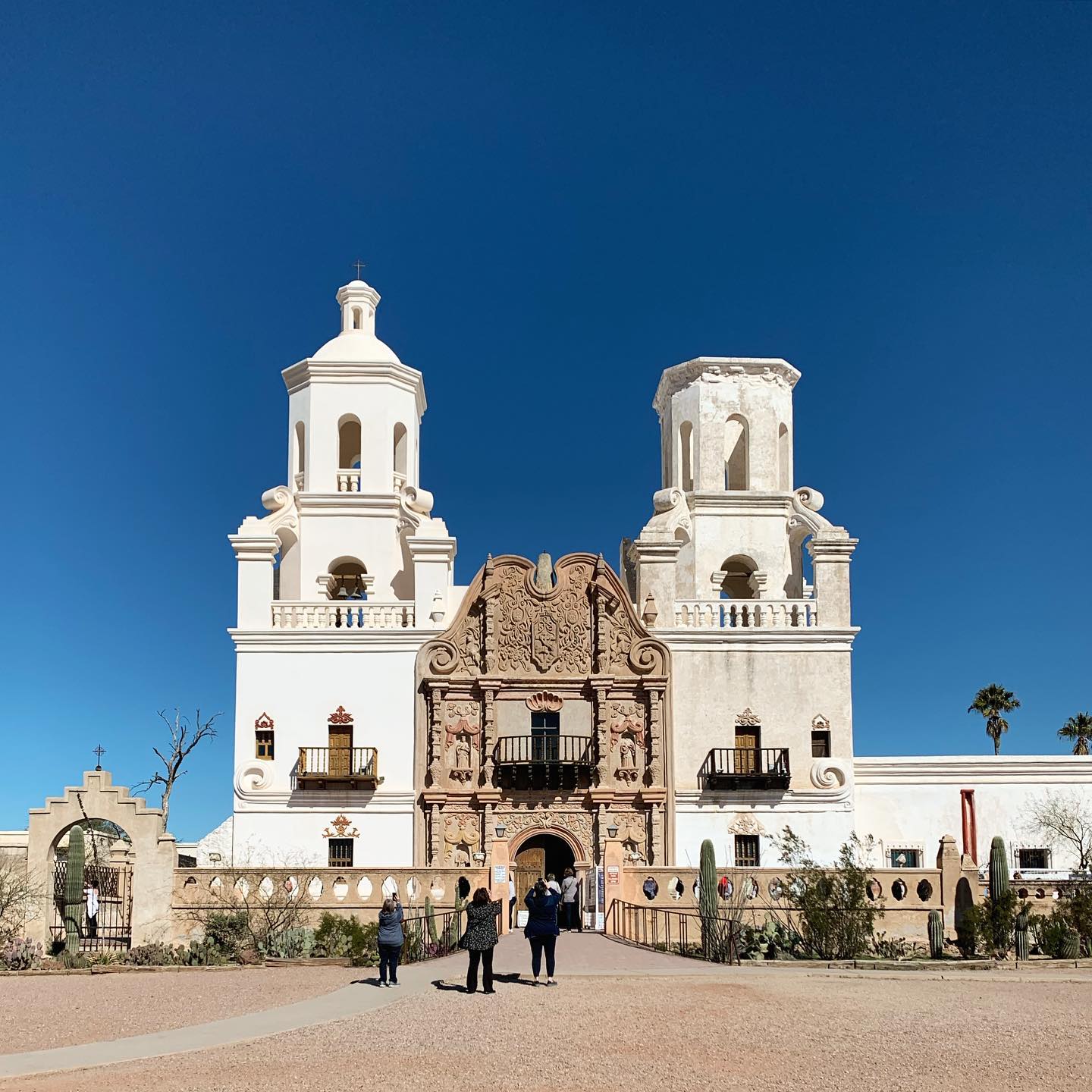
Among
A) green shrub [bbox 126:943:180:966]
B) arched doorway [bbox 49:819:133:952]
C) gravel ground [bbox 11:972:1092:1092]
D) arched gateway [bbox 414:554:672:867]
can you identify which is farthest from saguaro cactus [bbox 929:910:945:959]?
arched doorway [bbox 49:819:133:952]

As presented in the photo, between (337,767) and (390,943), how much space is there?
17442 millimetres

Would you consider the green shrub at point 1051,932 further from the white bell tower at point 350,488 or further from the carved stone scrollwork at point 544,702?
the white bell tower at point 350,488

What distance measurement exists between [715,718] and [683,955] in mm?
12918

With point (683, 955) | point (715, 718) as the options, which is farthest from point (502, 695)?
point (683, 955)

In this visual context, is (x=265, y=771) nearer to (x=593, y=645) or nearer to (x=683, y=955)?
(x=593, y=645)

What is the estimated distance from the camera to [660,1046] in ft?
52.3

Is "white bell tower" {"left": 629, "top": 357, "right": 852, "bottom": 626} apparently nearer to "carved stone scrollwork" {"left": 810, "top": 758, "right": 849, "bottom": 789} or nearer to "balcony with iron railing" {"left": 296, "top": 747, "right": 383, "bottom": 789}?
"carved stone scrollwork" {"left": 810, "top": 758, "right": 849, "bottom": 789}

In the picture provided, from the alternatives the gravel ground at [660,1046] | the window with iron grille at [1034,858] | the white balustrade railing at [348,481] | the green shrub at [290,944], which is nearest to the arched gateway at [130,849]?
the green shrub at [290,944]

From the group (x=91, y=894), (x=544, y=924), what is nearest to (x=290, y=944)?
(x=91, y=894)

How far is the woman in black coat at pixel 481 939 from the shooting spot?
20.2m

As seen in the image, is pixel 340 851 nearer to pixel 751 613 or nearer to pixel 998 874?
pixel 751 613

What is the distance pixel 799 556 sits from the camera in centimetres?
4394

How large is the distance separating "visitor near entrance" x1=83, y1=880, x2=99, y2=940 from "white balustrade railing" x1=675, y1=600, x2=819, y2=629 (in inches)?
645

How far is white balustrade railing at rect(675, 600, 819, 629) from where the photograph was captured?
40.2 metres
